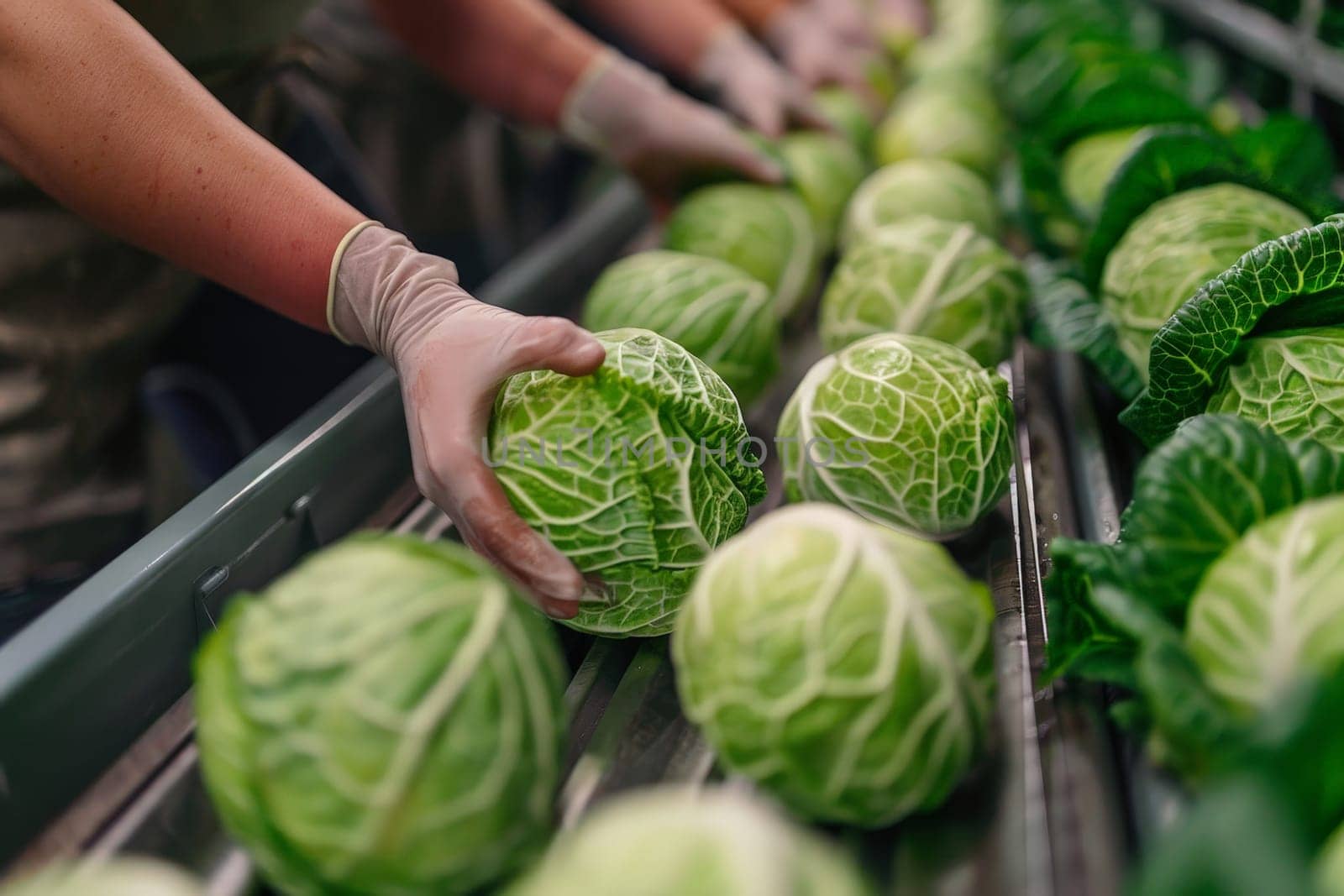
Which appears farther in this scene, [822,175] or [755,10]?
[755,10]

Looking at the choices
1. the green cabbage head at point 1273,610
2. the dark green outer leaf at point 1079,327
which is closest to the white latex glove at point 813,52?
the dark green outer leaf at point 1079,327

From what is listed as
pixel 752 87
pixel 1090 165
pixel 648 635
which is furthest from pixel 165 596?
pixel 752 87

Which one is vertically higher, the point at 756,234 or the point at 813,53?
the point at 813,53

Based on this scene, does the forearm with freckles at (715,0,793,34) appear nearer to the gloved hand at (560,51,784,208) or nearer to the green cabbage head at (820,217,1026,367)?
the gloved hand at (560,51,784,208)

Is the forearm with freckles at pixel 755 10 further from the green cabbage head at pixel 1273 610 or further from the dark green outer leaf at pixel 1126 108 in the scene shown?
the green cabbage head at pixel 1273 610

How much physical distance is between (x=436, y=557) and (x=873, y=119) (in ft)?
15.5

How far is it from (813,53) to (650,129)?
7.10 ft

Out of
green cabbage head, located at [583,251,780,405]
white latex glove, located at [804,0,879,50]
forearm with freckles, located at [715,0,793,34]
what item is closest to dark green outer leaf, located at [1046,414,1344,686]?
green cabbage head, located at [583,251,780,405]

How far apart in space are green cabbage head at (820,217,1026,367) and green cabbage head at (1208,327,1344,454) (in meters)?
0.75

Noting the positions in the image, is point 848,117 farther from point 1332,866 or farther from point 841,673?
point 1332,866

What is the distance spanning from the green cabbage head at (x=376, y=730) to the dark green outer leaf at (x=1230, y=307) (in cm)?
157

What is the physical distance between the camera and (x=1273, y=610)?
1460 mm

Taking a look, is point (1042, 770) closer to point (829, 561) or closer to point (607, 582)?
point (829, 561)

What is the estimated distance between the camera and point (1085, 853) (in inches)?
58.0
